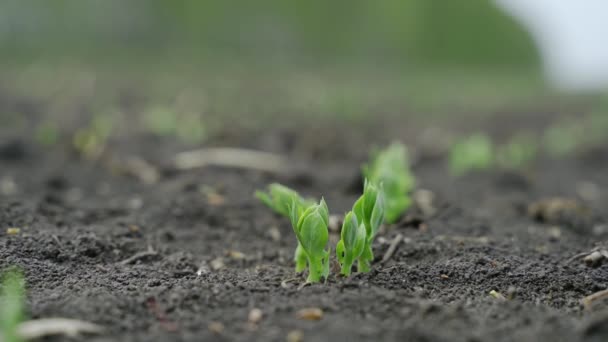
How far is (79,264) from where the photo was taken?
2021mm

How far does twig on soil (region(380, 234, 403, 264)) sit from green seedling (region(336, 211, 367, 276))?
319 mm

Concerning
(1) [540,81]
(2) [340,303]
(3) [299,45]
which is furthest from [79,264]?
(1) [540,81]

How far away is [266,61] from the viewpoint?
39.7ft

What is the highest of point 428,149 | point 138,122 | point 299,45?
point 299,45

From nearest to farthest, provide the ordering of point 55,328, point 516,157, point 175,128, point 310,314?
1. point 55,328
2. point 310,314
3. point 516,157
4. point 175,128

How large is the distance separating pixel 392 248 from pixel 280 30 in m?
11.2

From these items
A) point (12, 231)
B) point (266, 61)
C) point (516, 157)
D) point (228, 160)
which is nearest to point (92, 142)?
point (228, 160)

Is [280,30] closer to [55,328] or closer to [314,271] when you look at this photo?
[314,271]

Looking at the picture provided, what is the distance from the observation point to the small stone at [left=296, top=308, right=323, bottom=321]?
1.43 m

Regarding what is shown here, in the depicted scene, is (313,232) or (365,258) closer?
(313,232)

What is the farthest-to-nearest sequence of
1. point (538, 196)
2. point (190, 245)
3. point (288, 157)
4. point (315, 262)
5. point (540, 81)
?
point (540, 81), point (288, 157), point (538, 196), point (190, 245), point (315, 262)

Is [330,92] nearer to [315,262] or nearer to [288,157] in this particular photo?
[288,157]

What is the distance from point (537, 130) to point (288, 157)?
12.4ft

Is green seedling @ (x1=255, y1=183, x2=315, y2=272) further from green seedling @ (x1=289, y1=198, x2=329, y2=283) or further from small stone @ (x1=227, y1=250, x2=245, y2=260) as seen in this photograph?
small stone @ (x1=227, y1=250, x2=245, y2=260)
